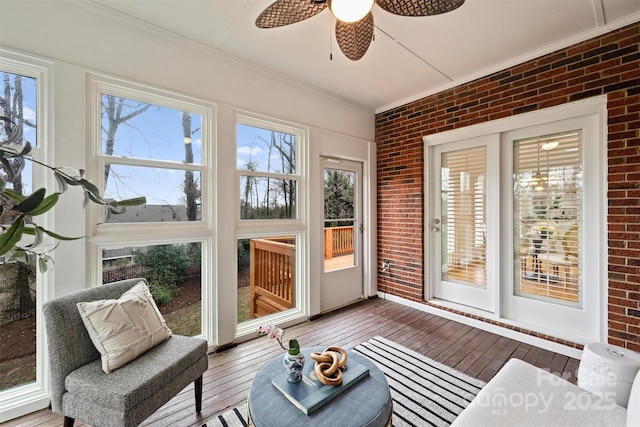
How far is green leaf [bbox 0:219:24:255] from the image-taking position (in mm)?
808

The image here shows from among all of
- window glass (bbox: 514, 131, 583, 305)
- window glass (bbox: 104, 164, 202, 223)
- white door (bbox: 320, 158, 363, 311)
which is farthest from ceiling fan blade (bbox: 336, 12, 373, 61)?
window glass (bbox: 514, 131, 583, 305)

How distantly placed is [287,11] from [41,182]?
6.25 ft

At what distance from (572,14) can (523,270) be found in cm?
221

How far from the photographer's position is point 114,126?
2119 millimetres

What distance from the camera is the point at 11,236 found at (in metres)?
0.83

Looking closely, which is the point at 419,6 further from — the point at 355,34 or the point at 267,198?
the point at 267,198

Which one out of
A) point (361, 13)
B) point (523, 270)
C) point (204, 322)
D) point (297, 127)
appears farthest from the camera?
point (297, 127)

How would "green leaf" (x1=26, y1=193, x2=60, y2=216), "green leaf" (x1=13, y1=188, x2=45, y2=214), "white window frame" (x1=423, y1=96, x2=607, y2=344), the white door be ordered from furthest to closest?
1. the white door
2. "white window frame" (x1=423, y1=96, x2=607, y2=344)
3. "green leaf" (x1=26, y1=193, x2=60, y2=216)
4. "green leaf" (x1=13, y1=188, x2=45, y2=214)

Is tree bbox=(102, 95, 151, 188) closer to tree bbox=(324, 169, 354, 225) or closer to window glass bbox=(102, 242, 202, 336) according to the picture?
window glass bbox=(102, 242, 202, 336)

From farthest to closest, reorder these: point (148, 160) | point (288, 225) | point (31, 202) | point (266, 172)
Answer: point (288, 225)
point (266, 172)
point (148, 160)
point (31, 202)

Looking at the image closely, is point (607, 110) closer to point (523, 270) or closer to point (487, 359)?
point (523, 270)

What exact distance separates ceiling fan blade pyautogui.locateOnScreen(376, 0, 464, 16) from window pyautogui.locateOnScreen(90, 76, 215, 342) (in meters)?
1.74

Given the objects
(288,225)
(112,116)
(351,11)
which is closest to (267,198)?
(288,225)

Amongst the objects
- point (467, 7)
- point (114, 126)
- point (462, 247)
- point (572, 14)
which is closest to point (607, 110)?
point (572, 14)
